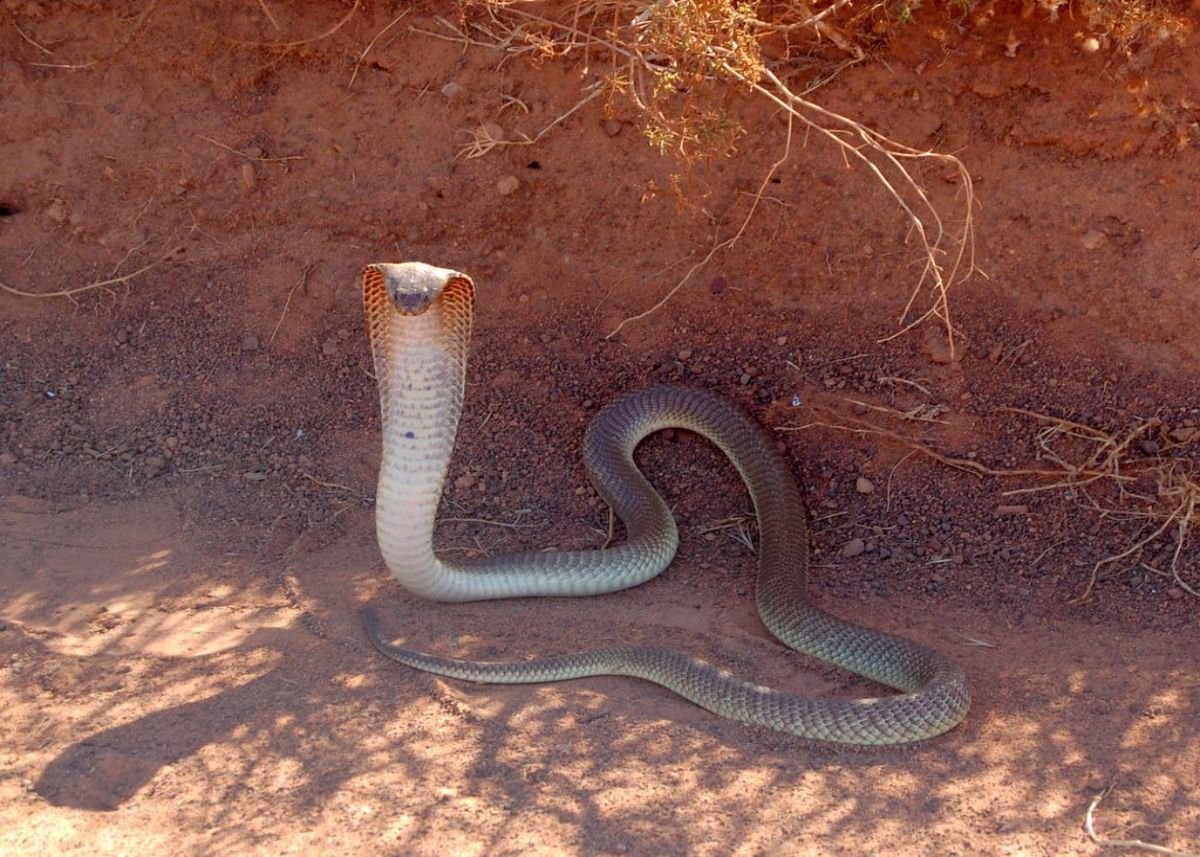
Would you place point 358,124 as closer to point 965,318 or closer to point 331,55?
point 331,55

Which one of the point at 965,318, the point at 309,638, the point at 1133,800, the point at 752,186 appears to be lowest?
the point at 309,638

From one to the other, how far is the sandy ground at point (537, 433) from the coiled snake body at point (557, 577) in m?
0.11

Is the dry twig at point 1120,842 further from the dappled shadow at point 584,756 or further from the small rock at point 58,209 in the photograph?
the small rock at point 58,209

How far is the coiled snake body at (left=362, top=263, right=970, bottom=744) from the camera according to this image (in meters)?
4.31

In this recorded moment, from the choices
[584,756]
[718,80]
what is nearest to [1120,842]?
[584,756]

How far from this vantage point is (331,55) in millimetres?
6852

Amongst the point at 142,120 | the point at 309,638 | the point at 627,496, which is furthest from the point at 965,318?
the point at 142,120

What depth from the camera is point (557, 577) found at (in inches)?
211

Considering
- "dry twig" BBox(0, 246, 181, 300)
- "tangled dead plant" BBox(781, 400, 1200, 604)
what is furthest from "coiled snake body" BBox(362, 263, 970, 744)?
"dry twig" BBox(0, 246, 181, 300)

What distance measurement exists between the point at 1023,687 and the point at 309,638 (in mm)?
2925

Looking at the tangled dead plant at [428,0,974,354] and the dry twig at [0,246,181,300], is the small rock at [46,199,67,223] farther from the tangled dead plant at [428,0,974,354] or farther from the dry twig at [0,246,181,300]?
the tangled dead plant at [428,0,974,354]

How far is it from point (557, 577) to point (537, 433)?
1320mm

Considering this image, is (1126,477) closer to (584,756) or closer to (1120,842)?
(1120,842)

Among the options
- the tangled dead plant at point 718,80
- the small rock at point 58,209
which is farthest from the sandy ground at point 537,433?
the tangled dead plant at point 718,80
